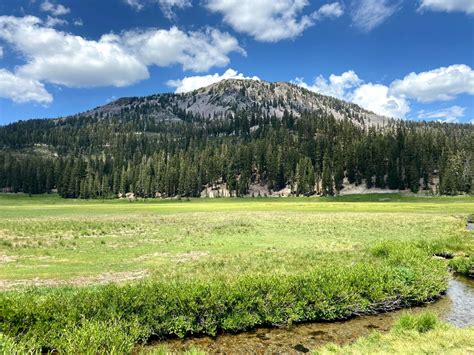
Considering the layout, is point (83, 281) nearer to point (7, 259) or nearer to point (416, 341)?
point (7, 259)

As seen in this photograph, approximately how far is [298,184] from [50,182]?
13802 cm

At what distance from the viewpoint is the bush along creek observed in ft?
46.9

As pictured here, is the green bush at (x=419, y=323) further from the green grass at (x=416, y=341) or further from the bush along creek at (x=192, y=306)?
the bush along creek at (x=192, y=306)

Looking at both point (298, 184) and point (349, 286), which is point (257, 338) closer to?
point (349, 286)

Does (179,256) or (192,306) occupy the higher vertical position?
(192,306)

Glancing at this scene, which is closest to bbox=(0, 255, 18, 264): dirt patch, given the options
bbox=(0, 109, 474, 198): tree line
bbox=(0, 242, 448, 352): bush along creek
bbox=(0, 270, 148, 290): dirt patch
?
bbox=(0, 270, 148, 290): dirt patch

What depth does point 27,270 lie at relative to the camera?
27109 mm

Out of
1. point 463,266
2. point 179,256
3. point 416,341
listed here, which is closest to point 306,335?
point 416,341

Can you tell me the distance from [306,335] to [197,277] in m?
9.64

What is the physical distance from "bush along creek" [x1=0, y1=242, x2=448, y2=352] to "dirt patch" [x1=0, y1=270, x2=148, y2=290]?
7.42 feet

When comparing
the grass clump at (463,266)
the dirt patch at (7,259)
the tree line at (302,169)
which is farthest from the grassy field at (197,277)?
the tree line at (302,169)

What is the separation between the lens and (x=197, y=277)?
2445 centimetres

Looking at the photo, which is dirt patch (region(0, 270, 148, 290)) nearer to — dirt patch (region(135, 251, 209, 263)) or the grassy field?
the grassy field

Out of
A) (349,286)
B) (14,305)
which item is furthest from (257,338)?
(14,305)
